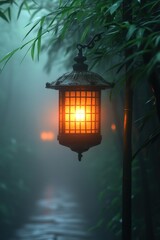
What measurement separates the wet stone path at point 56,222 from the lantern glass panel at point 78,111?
9.66m

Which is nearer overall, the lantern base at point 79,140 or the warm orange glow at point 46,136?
the lantern base at point 79,140

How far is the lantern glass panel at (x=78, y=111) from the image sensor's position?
5.38 meters

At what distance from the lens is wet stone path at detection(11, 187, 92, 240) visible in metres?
14.6

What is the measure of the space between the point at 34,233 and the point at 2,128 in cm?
1133

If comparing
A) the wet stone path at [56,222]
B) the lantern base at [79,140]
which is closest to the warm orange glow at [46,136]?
the wet stone path at [56,222]

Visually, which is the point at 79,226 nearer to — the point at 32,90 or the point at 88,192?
the point at 88,192

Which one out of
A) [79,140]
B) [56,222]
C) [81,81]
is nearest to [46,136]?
[56,222]

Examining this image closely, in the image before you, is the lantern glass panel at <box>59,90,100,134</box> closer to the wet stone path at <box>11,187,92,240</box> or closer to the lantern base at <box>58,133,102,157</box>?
the lantern base at <box>58,133,102,157</box>

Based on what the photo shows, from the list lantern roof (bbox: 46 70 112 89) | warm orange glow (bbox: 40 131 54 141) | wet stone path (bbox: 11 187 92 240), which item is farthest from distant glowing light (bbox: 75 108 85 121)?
warm orange glow (bbox: 40 131 54 141)

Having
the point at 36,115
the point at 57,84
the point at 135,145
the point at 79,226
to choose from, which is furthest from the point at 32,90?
the point at 57,84

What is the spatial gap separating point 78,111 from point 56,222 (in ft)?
40.0

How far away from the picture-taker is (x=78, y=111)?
17.6 feet

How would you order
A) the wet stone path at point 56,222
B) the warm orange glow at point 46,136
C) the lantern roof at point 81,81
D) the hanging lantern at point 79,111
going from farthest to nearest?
1. the warm orange glow at point 46,136
2. the wet stone path at point 56,222
3. the hanging lantern at point 79,111
4. the lantern roof at point 81,81

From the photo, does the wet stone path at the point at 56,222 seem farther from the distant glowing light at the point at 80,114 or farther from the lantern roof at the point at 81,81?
the lantern roof at the point at 81,81
